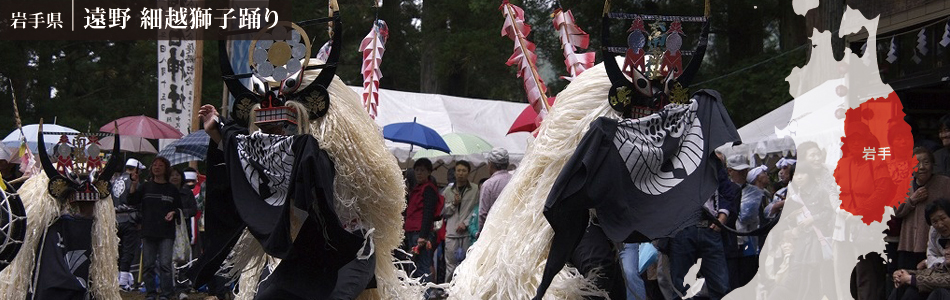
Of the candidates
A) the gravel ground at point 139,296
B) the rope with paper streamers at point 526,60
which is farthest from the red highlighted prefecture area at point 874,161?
the gravel ground at point 139,296

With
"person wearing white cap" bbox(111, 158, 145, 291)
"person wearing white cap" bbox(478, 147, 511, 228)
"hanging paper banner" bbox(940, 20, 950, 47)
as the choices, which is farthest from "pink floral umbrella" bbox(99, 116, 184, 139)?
"hanging paper banner" bbox(940, 20, 950, 47)

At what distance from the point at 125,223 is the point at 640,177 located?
312 inches

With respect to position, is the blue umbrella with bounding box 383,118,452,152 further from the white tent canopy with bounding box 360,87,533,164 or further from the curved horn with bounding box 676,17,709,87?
the curved horn with bounding box 676,17,709,87

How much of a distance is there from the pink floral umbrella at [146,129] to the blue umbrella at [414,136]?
283 cm

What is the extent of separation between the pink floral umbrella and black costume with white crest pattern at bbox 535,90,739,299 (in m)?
9.20

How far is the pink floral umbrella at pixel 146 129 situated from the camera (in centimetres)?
1332

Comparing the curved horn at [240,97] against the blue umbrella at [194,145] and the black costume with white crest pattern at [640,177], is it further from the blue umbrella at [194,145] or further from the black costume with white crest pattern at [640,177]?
the blue umbrella at [194,145]

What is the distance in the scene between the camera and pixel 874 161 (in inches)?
297

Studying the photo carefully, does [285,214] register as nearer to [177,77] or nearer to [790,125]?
[790,125]

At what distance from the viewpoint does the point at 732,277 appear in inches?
348

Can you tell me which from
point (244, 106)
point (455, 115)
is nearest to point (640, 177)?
point (244, 106)

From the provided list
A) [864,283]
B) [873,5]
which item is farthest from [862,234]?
[873,5]

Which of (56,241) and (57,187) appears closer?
(56,241)

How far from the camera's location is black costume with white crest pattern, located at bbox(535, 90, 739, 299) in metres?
5.14
